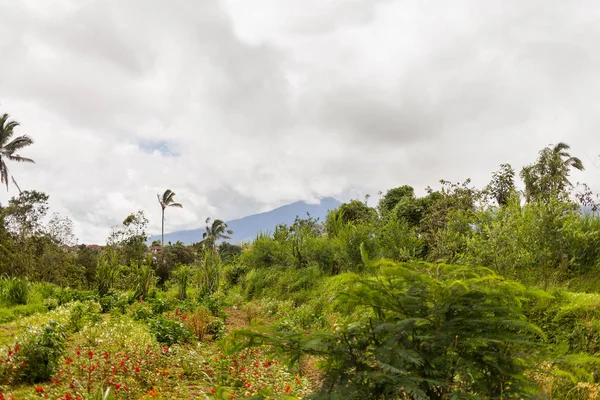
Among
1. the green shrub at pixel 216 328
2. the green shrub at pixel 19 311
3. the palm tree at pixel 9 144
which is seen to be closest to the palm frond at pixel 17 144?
the palm tree at pixel 9 144

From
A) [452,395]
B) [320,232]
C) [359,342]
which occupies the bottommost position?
[452,395]

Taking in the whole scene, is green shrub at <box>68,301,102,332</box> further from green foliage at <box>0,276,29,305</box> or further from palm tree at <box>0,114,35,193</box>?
palm tree at <box>0,114,35,193</box>

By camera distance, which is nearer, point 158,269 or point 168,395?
point 168,395

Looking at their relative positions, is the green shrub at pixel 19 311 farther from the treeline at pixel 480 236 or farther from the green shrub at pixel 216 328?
the treeline at pixel 480 236

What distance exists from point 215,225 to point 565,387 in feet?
138

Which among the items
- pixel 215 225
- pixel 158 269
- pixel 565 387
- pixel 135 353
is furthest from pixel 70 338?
pixel 215 225

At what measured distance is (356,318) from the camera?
217 centimetres

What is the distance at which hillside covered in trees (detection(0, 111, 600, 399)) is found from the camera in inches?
64.7

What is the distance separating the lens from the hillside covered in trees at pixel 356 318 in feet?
5.40

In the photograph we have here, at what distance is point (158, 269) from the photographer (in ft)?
78.3

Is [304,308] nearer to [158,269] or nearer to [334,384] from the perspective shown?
[334,384]

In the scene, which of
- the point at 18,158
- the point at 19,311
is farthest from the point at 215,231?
the point at 19,311

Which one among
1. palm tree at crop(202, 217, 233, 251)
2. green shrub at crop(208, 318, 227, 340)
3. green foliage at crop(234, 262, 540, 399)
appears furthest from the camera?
palm tree at crop(202, 217, 233, 251)

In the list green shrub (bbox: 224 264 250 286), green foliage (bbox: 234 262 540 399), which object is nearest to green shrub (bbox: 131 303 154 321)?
green foliage (bbox: 234 262 540 399)
